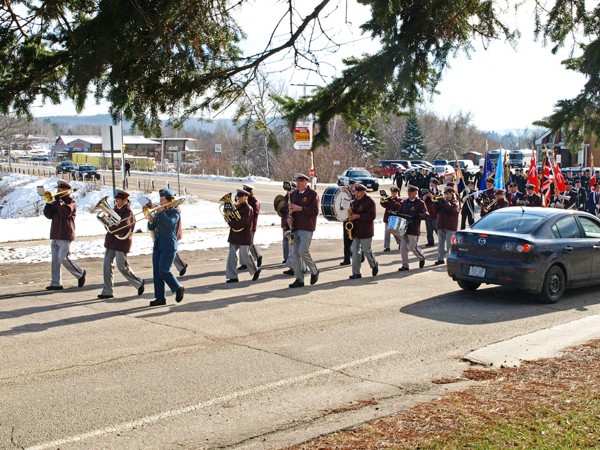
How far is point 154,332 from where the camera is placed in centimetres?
1027

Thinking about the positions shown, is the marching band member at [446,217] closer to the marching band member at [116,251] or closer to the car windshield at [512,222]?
the car windshield at [512,222]

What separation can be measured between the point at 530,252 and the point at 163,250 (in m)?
5.85

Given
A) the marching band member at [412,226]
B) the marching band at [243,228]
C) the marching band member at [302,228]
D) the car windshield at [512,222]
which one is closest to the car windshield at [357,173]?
the marching band at [243,228]

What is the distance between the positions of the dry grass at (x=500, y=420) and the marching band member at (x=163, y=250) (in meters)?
5.89

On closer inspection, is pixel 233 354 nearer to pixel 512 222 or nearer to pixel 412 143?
pixel 512 222

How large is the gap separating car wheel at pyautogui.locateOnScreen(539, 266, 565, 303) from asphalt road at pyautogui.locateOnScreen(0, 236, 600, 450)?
226 mm

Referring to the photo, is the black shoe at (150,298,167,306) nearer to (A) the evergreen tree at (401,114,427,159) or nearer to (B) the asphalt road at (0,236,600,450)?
(B) the asphalt road at (0,236,600,450)

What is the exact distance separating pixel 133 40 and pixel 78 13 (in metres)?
1.05

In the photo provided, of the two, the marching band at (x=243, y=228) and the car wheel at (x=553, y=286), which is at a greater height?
the marching band at (x=243, y=228)

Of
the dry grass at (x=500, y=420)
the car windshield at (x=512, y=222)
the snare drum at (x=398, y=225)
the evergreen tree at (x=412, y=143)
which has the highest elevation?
the evergreen tree at (x=412, y=143)

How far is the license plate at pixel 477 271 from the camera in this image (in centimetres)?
1275

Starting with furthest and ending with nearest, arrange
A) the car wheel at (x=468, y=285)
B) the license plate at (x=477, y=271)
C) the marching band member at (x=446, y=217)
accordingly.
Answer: the marching band member at (x=446, y=217) → the car wheel at (x=468, y=285) → the license plate at (x=477, y=271)

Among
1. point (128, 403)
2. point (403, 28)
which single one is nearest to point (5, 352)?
point (128, 403)

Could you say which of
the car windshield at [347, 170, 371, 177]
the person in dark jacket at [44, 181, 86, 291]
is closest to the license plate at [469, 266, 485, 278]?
the person in dark jacket at [44, 181, 86, 291]
